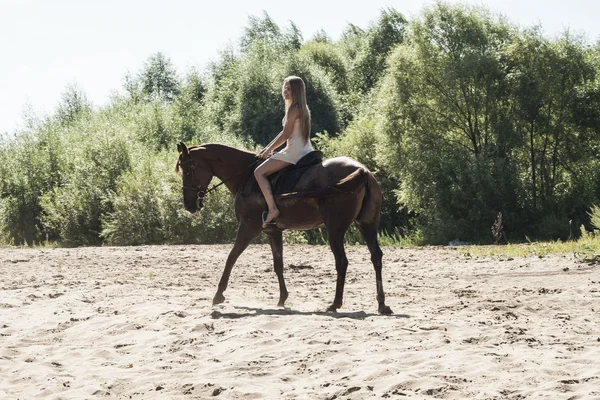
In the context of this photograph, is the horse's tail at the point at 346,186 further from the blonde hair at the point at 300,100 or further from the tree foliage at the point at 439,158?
the tree foliage at the point at 439,158

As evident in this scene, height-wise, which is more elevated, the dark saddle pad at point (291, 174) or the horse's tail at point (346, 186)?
the dark saddle pad at point (291, 174)

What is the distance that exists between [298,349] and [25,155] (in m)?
34.1

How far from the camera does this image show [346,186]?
1056 cm

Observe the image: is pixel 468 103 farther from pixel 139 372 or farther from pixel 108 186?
pixel 139 372

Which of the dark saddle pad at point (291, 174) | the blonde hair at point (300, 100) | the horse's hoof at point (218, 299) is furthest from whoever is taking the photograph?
the horse's hoof at point (218, 299)

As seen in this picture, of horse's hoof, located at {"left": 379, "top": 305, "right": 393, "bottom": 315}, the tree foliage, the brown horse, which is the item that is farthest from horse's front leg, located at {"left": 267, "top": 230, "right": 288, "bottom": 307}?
the tree foliage

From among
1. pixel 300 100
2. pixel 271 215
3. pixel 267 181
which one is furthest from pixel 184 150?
pixel 300 100

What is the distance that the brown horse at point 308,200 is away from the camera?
1070 cm

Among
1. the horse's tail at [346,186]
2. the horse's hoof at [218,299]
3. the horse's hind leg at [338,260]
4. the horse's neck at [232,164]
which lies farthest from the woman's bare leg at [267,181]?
the horse's hoof at [218,299]

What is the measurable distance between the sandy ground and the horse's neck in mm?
1671

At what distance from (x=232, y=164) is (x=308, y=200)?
1.33m

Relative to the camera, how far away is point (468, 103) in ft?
116

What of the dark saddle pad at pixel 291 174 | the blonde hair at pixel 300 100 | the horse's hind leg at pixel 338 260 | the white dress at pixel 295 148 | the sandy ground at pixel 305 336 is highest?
the blonde hair at pixel 300 100

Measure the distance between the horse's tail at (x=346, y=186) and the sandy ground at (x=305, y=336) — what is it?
148 cm
